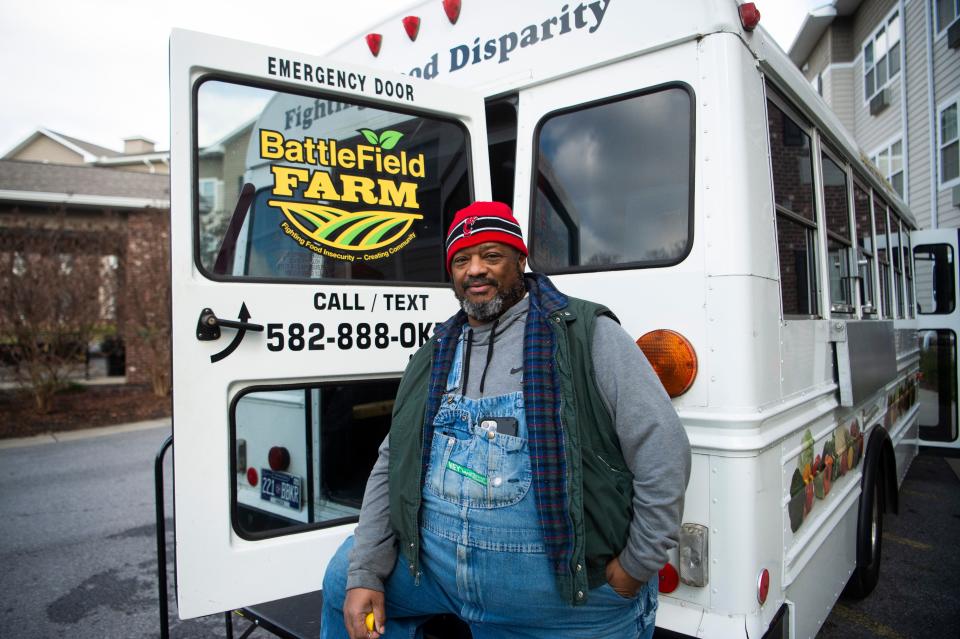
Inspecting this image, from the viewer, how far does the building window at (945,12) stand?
39.1 ft

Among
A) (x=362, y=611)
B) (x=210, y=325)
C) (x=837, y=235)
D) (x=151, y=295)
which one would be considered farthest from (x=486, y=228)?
(x=151, y=295)

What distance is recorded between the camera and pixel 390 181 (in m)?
2.50

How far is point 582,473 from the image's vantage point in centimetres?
161

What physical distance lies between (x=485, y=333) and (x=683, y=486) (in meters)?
0.67

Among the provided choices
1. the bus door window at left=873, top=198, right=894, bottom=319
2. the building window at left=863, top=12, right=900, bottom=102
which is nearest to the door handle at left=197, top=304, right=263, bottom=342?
the bus door window at left=873, top=198, right=894, bottom=319

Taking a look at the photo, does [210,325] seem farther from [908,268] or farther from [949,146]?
[949,146]

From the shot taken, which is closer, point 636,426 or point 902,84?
point 636,426

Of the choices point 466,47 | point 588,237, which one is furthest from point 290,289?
point 466,47

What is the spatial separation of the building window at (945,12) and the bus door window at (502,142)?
1290 centimetres

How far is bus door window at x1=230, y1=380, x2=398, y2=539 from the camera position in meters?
3.19

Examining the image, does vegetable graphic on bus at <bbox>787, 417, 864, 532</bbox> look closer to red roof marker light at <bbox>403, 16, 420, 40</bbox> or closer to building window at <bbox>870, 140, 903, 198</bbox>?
red roof marker light at <bbox>403, 16, 420, 40</bbox>

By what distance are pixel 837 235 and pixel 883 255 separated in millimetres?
1886

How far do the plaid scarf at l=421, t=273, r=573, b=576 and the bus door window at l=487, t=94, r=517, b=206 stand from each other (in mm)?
1198

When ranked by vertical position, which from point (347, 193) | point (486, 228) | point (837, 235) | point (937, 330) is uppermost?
point (347, 193)
